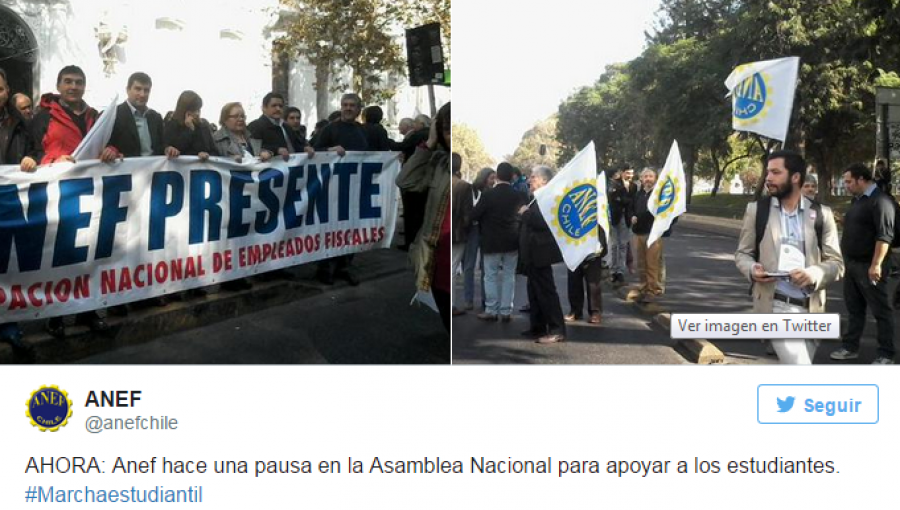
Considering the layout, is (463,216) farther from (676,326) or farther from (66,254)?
(66,254)

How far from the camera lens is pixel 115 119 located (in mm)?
5250

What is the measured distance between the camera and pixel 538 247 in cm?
416

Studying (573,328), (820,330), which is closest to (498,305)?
(573,328)

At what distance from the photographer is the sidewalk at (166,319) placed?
15.6 feet

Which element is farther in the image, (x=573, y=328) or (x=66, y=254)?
(x=66, y=254)

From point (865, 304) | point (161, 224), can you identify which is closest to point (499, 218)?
point (865, 304)

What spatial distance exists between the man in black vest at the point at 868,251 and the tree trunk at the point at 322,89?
6.74 metres

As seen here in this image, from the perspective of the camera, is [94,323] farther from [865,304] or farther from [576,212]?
[865,304]

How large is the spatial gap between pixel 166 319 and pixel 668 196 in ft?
10.6

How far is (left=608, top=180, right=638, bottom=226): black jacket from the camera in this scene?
3.95 meters

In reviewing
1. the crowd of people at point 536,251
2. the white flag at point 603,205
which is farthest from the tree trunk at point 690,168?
the white flag at point 603,205

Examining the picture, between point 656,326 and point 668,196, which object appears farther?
point 668,196
